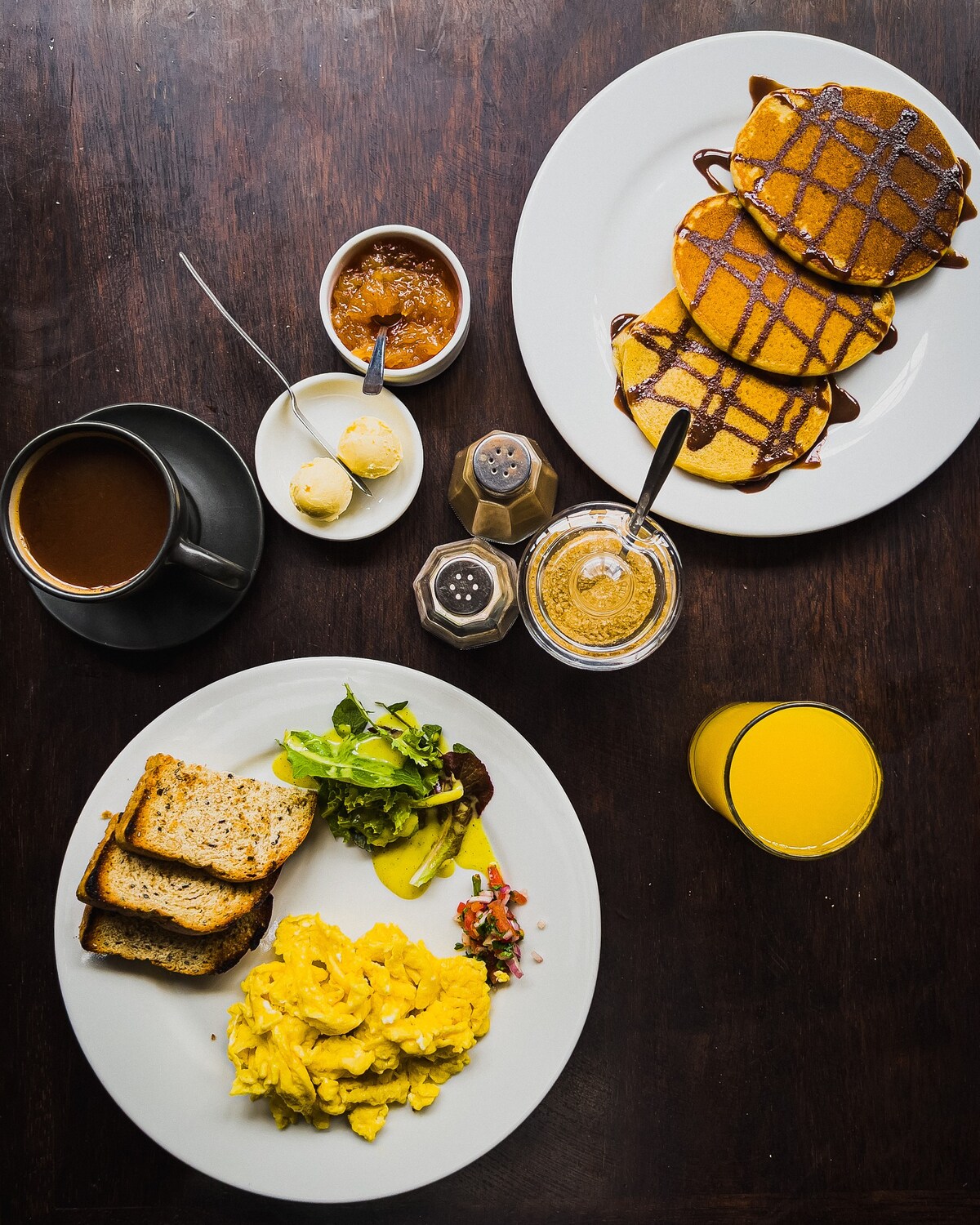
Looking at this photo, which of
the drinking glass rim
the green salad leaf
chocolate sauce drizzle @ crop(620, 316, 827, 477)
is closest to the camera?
the drinking glass rim

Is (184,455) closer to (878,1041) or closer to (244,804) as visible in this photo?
(244,804)

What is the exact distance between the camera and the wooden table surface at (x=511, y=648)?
1.70 meters

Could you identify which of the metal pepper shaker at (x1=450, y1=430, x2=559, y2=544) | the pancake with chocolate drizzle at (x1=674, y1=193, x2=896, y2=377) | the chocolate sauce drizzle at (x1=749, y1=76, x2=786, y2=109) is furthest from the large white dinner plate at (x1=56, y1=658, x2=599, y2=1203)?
the chocolate sauce drizzle at (x1=749, y1=76, x2=786, y2=109)

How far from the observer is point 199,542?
1.62 metres

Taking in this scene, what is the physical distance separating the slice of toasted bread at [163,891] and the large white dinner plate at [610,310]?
1174 mm

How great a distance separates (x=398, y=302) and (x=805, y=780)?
128cm

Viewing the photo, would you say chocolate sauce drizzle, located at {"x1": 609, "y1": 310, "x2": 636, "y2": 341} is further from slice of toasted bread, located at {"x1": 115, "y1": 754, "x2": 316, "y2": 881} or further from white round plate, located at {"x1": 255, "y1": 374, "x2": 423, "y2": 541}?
slice of toasted bread, located at {"x1": 115, "y1": 754, "x2": 316, "y2": 881}

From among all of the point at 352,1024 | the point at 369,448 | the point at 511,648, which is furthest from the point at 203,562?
the point at 352,1024

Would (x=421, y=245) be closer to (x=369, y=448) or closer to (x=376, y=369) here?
(x=376, y=369)

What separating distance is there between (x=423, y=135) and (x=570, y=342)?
577 mm

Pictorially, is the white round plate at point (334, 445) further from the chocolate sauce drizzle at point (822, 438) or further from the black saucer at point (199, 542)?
the chocolate sauce drizzle at point (822, 438)

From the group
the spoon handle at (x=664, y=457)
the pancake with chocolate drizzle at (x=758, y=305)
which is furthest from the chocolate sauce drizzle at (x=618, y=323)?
the spoon handle at (x=664, y=457)

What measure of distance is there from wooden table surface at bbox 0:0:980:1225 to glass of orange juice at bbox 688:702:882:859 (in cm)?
23

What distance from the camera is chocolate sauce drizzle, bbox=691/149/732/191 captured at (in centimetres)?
167
